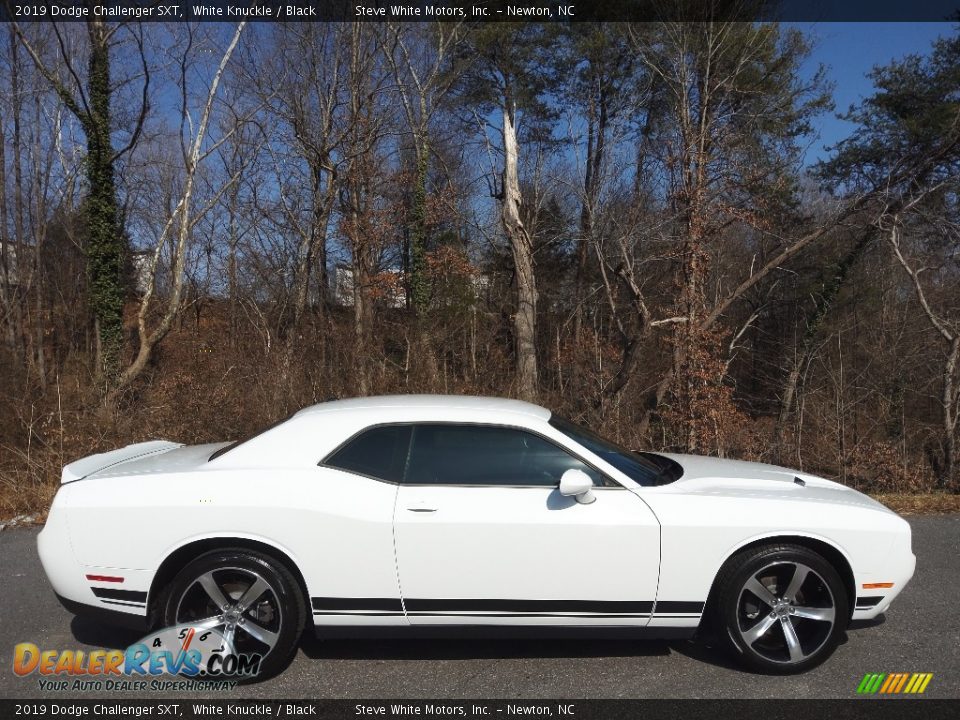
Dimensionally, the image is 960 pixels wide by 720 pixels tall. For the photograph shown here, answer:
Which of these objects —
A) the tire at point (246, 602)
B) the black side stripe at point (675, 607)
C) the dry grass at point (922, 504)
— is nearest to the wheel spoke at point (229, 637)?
the tire at point (246, 602)

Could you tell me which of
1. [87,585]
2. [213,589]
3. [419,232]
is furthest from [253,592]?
[419,232]

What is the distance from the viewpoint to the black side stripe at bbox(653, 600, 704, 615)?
345cm

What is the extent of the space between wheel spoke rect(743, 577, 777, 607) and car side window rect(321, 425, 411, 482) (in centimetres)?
189

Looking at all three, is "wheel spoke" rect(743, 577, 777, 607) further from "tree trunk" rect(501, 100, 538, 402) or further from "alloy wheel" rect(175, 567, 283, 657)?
"tree trunk" rect(501, 100, 538, 402)

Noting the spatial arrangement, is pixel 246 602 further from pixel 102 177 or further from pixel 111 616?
pixel 102 177

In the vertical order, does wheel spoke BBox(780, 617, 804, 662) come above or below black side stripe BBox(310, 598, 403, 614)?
below

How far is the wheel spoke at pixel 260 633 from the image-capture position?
3436 millimetres

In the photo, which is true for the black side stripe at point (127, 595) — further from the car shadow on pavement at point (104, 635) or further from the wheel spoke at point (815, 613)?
the wheel spoke at point (815, 613)

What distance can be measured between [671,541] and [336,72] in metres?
17.5

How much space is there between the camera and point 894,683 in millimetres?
3402

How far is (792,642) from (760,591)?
11.6 inches
